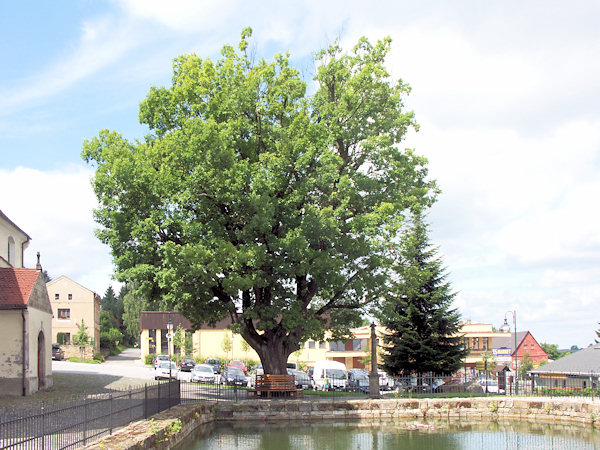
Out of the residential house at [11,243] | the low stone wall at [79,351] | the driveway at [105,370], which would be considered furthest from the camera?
the low stone wall at [79,351]

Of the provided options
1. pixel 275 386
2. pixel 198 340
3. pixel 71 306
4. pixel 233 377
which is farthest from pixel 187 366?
pixel 71 306

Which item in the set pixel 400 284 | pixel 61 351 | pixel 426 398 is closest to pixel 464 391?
pixel 426 398

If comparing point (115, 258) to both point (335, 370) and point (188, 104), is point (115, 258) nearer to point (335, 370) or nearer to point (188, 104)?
point (188, 104)

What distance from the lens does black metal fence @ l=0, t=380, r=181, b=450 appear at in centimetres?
1252

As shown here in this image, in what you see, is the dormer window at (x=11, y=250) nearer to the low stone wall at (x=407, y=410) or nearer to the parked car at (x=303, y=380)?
the low stone wall at (x=407, y=410)

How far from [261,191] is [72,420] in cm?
1608

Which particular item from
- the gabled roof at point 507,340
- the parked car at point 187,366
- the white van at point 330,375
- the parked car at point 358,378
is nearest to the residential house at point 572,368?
the parked car at point 358,378

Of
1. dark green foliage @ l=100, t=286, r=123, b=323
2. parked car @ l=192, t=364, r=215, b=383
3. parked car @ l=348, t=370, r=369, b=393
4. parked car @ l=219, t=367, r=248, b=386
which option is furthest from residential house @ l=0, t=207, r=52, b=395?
dark green foliage @ l=100, t=286, r=123, b=323

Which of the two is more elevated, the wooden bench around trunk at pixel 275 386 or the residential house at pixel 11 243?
the residential house at pixel 11 243

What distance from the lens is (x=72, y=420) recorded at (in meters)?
14.8

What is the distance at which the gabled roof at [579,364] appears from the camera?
4550 cm

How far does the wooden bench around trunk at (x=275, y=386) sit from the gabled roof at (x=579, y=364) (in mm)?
25021

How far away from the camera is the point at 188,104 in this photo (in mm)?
31281

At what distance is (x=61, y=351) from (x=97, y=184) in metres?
42.4
